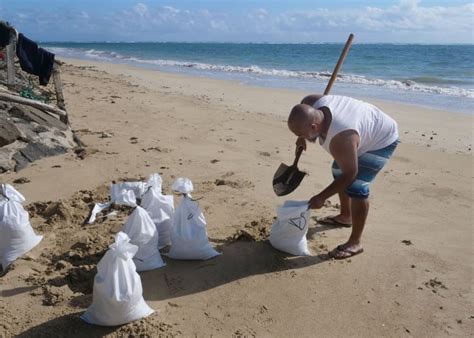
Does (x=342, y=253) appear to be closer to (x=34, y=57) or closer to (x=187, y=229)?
(x=187, y=229)

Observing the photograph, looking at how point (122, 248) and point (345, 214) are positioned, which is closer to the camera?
point (122, 248)

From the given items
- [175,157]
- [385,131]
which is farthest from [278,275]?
[175,157]

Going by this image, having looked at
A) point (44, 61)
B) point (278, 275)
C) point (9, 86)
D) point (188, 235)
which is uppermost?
point (44, 61)

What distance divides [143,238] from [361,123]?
1490 mm

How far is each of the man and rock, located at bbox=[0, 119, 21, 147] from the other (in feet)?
9.80

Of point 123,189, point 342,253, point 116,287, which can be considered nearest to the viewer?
point 116,287

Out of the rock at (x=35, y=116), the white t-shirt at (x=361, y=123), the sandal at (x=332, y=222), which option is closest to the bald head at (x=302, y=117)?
the white t-shirt at (x=361, y=123)

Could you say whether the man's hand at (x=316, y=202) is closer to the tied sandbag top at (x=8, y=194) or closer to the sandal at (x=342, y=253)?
the sandal at (x=342, y=253)

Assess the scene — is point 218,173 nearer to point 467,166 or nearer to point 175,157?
point 175,157

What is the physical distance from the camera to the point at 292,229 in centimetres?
289

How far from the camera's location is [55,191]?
395 centimetres

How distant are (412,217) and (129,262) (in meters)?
2.57

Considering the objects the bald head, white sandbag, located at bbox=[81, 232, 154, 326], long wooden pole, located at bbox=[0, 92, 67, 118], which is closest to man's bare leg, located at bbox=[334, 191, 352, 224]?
the bald head

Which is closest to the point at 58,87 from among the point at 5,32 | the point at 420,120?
the point at 5,32
